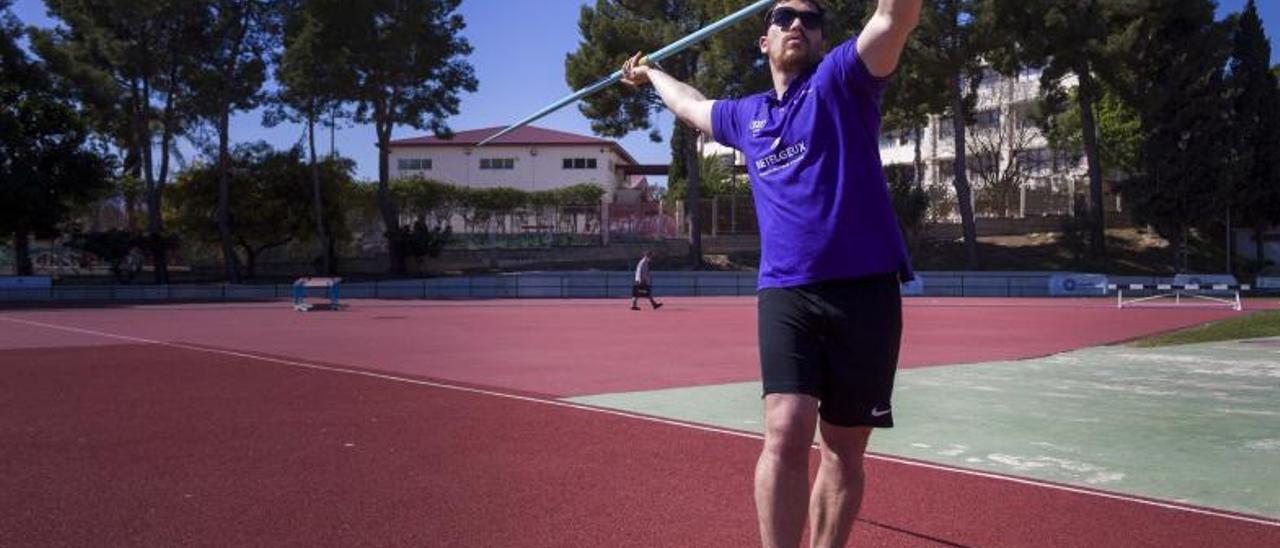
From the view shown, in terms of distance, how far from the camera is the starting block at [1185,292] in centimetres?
2703

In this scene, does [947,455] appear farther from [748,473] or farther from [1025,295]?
[1025,295]

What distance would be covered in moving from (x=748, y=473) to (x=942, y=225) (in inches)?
1621

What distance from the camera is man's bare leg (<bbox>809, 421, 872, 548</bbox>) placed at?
3.36 meters

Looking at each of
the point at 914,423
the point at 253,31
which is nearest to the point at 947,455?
the point at 914,423

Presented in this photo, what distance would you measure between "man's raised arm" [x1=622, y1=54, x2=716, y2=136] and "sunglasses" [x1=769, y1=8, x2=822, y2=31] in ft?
1.46

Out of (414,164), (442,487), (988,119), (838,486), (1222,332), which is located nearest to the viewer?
(838,486)

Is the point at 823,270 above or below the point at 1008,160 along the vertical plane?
below

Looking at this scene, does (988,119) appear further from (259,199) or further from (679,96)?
(679,96)

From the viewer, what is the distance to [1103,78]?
38500 mm

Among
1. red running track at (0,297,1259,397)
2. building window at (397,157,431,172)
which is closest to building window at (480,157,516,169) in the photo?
building window at (397,157,431,172)

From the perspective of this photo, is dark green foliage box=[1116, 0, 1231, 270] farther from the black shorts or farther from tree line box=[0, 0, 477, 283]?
the black shorts

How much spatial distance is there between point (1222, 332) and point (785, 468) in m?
16.6

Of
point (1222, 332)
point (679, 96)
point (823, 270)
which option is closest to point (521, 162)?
point (1222, 332)

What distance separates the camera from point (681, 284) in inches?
1473
